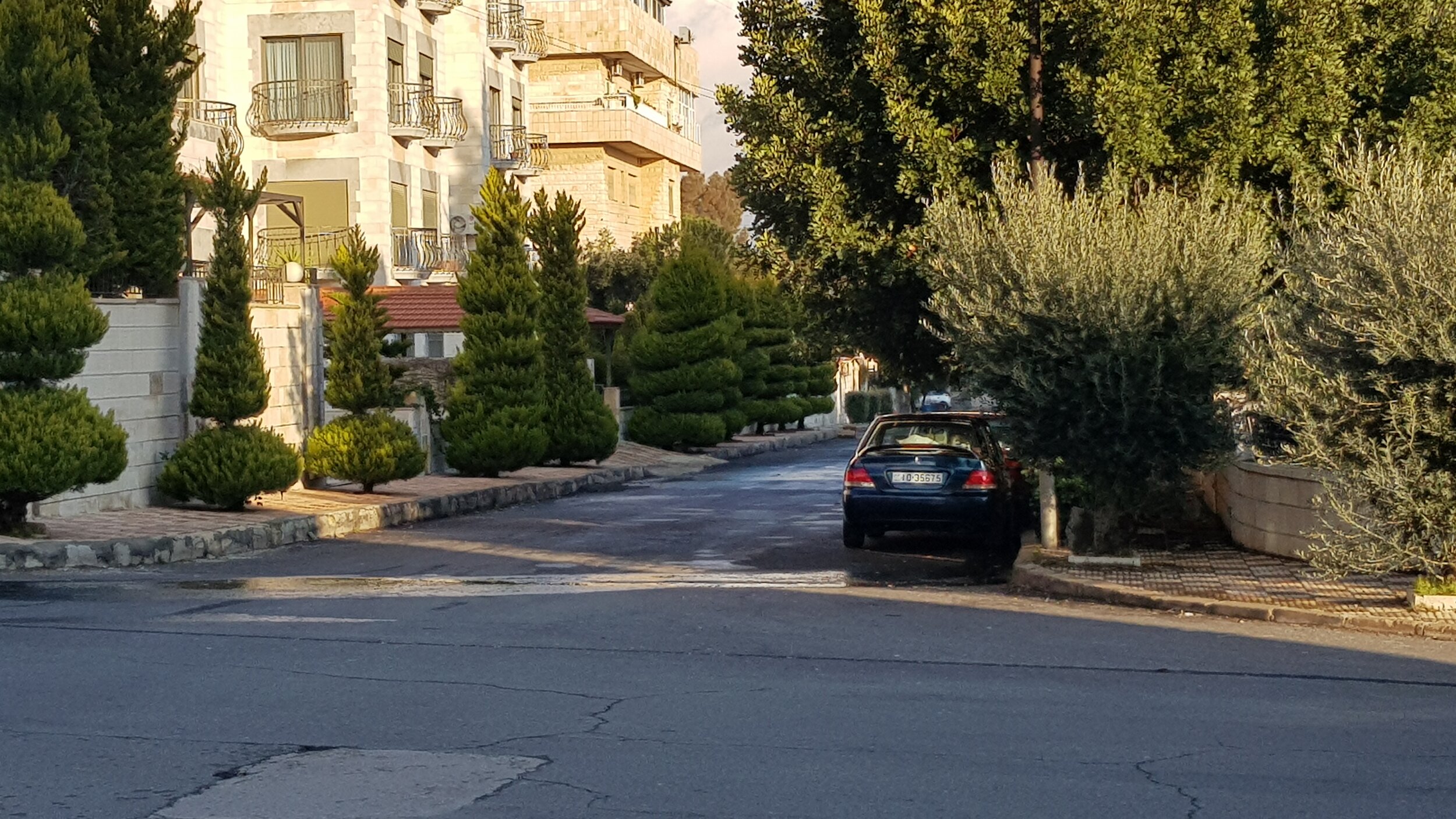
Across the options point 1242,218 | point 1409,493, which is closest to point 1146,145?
point 1242,218

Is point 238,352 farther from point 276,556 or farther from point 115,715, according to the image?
point 115,715

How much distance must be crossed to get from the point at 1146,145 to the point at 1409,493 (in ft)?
19.2

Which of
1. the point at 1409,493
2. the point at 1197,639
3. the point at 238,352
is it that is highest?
the point at 238,352

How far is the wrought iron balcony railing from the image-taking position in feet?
141

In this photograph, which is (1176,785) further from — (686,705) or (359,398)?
(359,398)

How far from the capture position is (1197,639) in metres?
11.2

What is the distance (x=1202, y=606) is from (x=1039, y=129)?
20.3 feet

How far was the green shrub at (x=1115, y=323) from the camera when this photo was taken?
14.1 meters

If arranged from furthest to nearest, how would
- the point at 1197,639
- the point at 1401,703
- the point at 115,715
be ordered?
1. the point at 1197,639
2. the point at 1401,703
3. the point at 115,715

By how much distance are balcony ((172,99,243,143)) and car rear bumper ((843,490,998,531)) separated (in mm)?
20833

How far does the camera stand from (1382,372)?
11.8m

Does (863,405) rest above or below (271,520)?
above

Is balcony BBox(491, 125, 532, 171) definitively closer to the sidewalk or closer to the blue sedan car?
the sidewalk

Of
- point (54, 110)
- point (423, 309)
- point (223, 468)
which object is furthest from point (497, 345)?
point (54, 110)
